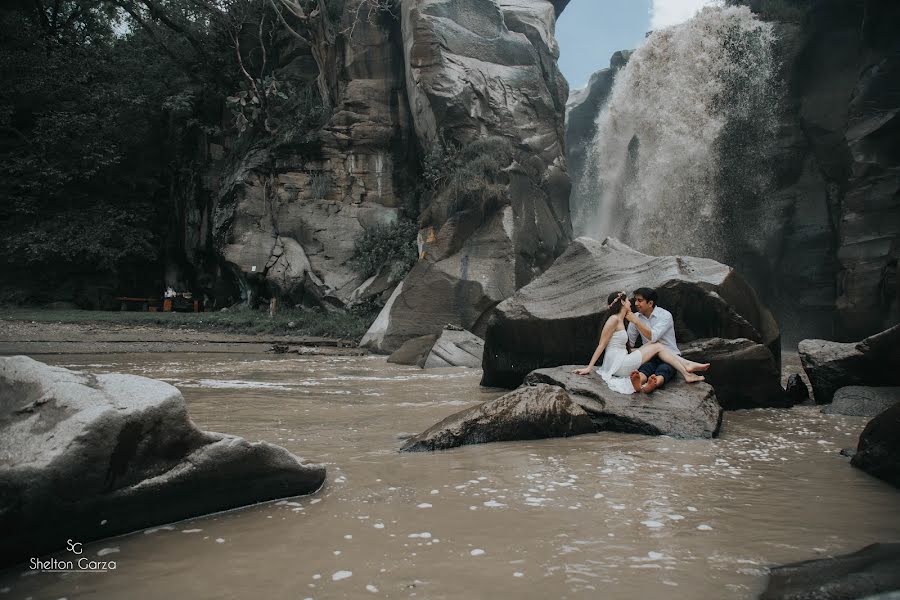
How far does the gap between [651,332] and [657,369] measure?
375mm

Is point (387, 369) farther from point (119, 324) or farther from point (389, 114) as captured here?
point (389, 114)

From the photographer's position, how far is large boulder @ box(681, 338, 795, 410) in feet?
21.5

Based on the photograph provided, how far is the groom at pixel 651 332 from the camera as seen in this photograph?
5.51 meters

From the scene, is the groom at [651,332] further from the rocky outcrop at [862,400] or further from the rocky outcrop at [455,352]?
the rocky outcrop at [455,352]

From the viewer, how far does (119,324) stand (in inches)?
642

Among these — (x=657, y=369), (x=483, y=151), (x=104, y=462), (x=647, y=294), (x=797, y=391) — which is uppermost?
(x=483, y=151)

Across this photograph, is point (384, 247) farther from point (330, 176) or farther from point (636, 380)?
point (636, 380)

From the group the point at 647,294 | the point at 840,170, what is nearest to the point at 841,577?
the point at 647,294

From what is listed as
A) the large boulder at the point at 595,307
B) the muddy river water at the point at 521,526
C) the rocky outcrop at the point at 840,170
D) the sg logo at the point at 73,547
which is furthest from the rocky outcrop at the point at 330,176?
the sg logo at the point at 73,547

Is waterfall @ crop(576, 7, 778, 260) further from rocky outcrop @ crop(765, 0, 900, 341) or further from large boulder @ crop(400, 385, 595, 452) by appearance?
large boulder @ crop(400, 385, 595, 452)

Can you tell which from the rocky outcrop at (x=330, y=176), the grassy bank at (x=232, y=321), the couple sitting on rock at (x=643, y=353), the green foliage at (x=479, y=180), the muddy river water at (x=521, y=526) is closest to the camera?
the muddy river water at (x=521, y=526)

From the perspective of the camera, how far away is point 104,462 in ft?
8.52

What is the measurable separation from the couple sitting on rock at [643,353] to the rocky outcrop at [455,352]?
17.7ft

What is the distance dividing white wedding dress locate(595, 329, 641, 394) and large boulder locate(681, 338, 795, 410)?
0.88 m
